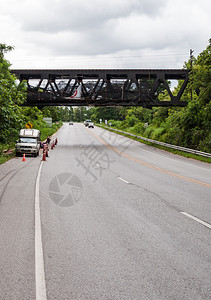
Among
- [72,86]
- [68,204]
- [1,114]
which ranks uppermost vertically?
[72,86]

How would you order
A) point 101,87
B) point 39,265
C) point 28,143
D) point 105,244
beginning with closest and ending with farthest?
point 39,265 → point 105,244 → point 28,143 → point 101,87

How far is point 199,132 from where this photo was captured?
102ft

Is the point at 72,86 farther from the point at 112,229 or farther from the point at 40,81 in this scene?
the point at 112,229

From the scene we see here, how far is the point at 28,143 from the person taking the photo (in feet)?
95.9

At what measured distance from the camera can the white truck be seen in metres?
28.5

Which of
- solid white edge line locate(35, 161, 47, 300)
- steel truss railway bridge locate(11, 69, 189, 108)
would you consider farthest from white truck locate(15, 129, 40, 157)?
solid white edge line locate(35, 161, 47, 300)

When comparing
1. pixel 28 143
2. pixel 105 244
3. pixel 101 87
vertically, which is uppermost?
pixel 101 87

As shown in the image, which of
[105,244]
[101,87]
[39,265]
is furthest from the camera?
[101,87]

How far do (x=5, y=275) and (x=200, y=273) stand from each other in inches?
112

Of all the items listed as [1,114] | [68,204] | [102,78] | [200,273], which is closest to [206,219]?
[200,273]

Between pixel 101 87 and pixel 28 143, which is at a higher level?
pixel 101 87

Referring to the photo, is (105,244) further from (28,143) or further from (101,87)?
(101,87)

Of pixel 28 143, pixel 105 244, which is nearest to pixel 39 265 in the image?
pixel 105 244

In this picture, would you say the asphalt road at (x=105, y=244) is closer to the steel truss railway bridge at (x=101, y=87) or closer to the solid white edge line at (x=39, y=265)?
the solid white edge line at (x=39, y=265)
